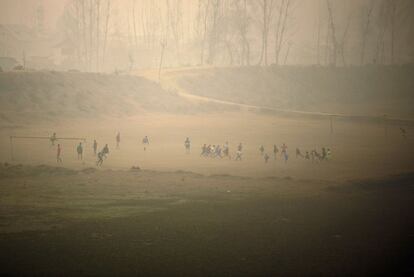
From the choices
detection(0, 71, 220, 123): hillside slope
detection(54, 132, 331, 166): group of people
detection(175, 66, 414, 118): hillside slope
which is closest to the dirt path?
detection(175, 66, 414, 118): hillside slope

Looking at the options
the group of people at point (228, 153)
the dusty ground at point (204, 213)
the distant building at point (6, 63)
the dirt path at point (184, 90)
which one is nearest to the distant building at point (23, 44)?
the distant building at point (6, 63)

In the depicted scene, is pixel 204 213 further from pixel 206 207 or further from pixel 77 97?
pixel 77 97

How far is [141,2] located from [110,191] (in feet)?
377

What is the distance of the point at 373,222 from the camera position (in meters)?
16.0

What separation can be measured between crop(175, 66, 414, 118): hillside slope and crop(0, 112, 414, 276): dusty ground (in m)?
28.8

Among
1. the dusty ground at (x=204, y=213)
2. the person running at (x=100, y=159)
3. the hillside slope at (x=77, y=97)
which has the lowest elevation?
the dusty ground at (x=204, y=213)

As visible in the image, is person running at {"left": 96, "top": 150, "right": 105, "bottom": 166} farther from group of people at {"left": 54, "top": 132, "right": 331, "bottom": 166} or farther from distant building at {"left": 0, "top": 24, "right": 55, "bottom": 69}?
distant building at {"left": 0, "top": 24, "right": 55, "bottom": 69}

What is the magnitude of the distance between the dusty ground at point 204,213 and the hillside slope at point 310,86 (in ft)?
94.6

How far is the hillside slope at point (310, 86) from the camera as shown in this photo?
61312 millimetres

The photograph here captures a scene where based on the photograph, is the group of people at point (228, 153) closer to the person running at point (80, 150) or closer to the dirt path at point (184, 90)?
the person running at point (80, 150)

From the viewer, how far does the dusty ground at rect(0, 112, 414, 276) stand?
1285 cm

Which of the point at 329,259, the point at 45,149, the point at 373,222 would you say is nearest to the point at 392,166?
the point at 373,222

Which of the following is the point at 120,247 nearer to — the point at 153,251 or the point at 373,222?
the point at 153,251

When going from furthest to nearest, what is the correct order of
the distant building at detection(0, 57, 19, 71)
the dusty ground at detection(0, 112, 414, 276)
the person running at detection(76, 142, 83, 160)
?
the distant building at detection(0, 57, 19, 71), the person running at detection(76, 142, 83, 160), the dusty ground at detection(0, 112, 414, 276)
